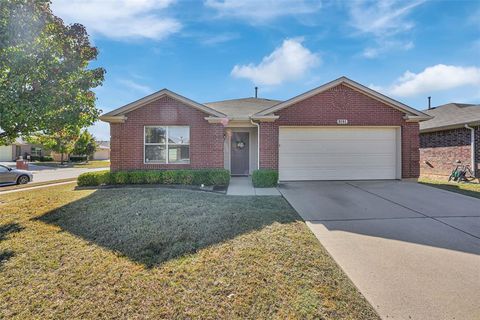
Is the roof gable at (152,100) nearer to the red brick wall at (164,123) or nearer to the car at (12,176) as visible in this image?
the red brick wall at (164,123)

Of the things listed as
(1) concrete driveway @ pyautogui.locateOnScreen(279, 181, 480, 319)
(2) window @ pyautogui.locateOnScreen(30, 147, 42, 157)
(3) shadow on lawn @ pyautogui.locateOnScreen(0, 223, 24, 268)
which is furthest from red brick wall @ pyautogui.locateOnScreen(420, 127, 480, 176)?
(2) window @ pyautogui.locateOnScreen(30, 147, 42, 157)

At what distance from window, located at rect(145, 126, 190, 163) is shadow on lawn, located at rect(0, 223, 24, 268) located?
18.1 ft

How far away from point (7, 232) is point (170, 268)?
13.9 feet

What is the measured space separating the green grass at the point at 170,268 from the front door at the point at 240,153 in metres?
6.64

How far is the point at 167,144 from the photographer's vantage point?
1062 centimetres

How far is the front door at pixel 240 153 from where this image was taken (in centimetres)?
1248

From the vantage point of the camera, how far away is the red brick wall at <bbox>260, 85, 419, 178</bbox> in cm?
1016

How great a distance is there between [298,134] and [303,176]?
1891 mm

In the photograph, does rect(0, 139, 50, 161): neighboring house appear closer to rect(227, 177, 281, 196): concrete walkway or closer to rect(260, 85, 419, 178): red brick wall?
rect(227, 177, 281, 196): concrete walkway

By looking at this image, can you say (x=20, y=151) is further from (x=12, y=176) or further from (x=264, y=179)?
(x=264, y=179)

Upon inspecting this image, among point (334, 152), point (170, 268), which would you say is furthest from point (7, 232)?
point (334, 152)

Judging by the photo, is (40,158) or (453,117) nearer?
(453,117)

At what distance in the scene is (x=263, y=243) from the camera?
4.04 metres

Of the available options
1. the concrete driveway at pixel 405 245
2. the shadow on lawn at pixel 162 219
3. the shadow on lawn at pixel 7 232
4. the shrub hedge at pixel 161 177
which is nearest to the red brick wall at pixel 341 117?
the shrub hedge at pixel 161 177
